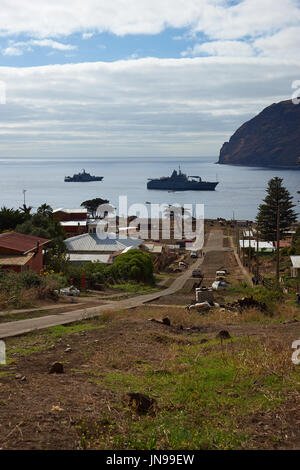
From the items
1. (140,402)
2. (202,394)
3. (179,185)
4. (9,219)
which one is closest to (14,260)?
(202,394)

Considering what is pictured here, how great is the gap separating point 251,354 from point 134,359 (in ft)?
6.78

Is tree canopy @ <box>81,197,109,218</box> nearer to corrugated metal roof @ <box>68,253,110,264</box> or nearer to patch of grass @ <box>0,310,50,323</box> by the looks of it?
corrugated metal roof @ <box>68,253,110,264</box>

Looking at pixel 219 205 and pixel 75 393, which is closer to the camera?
pixel 75 393

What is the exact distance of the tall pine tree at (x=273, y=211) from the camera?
58938 millimetres

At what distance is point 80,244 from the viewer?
4478cm

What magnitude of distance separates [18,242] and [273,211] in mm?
37342

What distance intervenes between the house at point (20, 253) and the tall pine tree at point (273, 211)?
34.1 metres

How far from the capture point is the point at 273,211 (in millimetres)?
59156

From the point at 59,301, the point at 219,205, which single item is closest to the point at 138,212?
the point at 219,205

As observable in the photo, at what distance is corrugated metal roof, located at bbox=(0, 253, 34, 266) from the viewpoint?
1003 inches

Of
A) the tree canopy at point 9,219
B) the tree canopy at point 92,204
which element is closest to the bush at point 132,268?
the tree canopy at point 9,219

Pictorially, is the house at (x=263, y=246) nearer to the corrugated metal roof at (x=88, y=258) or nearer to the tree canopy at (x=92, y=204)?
the corrugated metal roof at (x=88, y=258)

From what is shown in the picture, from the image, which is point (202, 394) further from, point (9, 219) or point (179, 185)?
point (179, 185)
